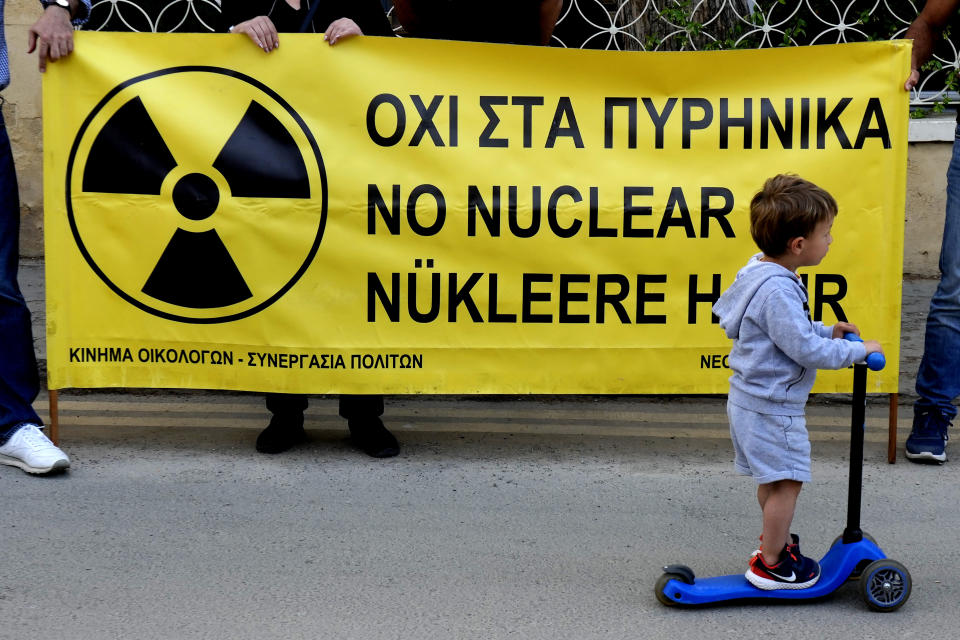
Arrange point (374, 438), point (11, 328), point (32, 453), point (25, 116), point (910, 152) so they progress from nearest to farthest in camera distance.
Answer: point (32, 453) → point (11, 328) → point (374, 438) → point (910, 152) → point (25, 116)

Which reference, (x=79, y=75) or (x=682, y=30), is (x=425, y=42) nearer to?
(x=79, y=75)

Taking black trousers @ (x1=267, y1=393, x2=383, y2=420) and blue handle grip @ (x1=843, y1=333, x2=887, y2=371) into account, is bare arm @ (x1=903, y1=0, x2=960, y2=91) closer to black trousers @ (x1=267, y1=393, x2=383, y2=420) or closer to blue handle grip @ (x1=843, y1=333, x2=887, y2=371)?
blue handle grip @ (x1=843, y1=333, x2=887, y2=371)

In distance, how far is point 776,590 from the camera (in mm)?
3355

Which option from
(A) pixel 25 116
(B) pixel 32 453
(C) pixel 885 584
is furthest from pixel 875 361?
(A) pixel 25 116

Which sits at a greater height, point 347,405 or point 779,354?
point 779,354

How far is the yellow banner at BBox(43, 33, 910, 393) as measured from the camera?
15.2ft

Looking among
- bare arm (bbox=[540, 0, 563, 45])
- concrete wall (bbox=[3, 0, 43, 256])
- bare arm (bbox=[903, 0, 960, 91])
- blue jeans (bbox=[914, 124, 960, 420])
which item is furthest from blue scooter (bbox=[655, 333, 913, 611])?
concrete wall (bbox=[3, 0, 43, 256])

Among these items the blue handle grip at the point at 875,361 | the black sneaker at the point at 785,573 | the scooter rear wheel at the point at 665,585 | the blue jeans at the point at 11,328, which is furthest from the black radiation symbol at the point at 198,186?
the blue handle grip at the point at 875,361

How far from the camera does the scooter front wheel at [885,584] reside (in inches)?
130

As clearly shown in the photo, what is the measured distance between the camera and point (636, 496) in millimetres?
4316

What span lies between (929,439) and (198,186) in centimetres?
297

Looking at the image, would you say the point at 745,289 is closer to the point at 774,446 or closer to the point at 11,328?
the point at 774,446

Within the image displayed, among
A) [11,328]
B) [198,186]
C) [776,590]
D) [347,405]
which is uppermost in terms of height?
[198,186]

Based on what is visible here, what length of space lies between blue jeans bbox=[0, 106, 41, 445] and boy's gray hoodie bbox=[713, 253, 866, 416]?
107 inches
